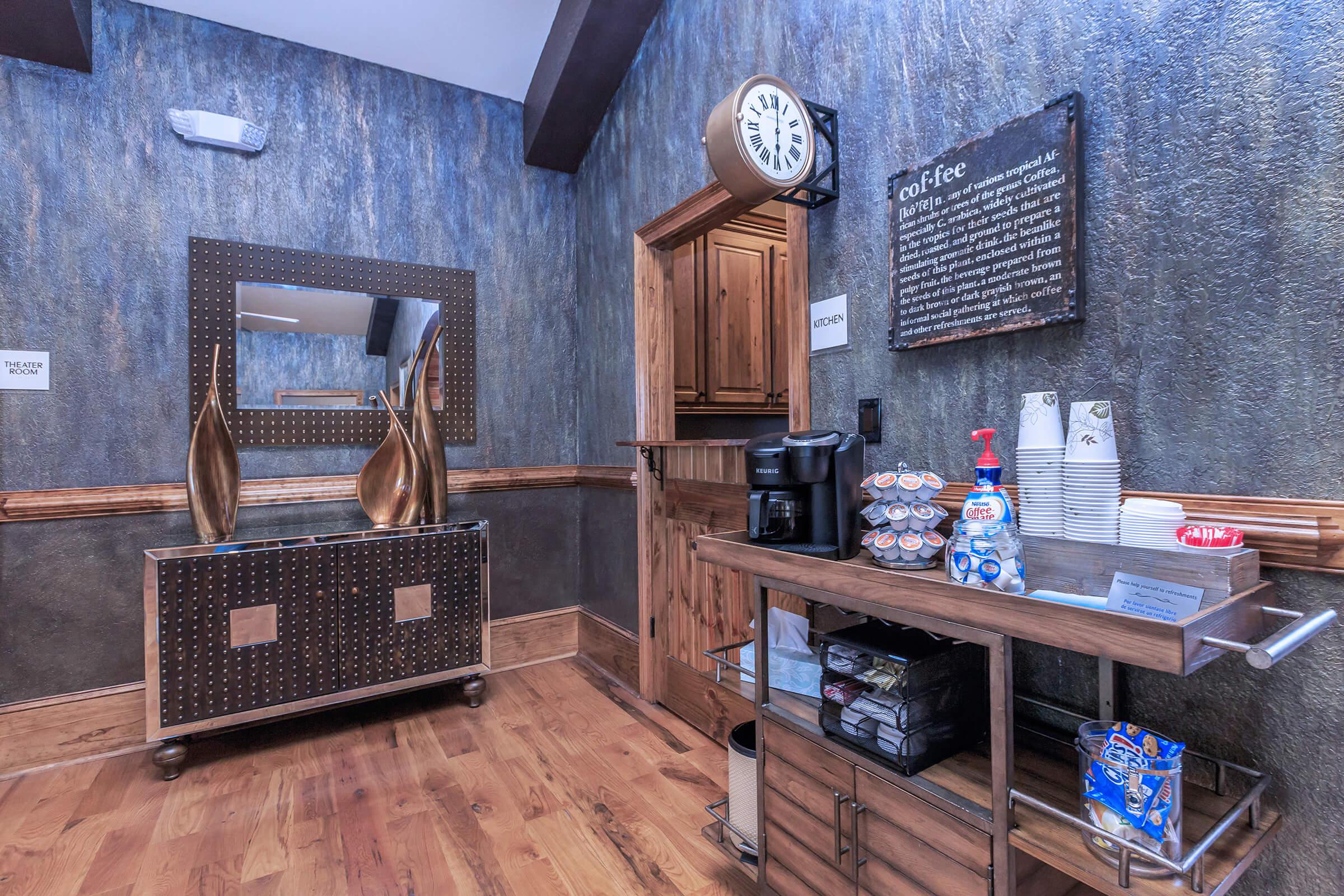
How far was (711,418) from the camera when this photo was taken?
11.8ft

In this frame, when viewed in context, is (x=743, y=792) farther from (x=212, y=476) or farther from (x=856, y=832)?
(x=212, y=476)

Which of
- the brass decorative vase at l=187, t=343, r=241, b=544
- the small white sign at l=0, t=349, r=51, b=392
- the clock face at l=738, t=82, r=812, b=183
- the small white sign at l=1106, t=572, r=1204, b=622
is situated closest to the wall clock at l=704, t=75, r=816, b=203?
the clock face at l=738, t=82, r=812, b=183

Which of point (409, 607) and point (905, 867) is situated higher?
point (409, 607)

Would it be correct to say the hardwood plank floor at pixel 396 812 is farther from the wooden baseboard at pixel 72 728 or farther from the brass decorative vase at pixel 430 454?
the brass decorative vase at pixel 430 454

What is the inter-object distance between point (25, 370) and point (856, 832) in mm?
3070

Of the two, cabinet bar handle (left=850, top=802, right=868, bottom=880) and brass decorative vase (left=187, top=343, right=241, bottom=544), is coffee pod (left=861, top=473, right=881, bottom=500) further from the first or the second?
brass decorative vase (left=187, top=343, right=241, bottom=544)

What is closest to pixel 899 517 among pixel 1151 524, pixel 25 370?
pixel 1151 524

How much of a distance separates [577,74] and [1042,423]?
256 cm

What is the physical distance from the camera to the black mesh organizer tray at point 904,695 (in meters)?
1.19

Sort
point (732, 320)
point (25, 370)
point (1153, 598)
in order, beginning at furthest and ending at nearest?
1. point (732, 320)
2. point (25, 370)
3. point (1153, 598)

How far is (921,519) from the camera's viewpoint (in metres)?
1.26

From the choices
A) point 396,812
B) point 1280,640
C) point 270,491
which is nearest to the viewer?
point 1280,640

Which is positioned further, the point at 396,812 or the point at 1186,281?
the point at 396,812

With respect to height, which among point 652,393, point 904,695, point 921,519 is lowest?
point 904,695
